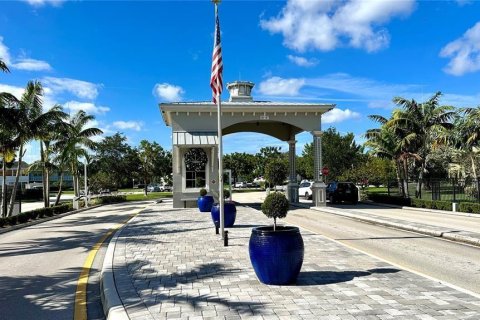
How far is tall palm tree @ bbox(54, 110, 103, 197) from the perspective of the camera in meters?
32.8

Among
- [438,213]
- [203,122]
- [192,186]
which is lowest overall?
[438,213]

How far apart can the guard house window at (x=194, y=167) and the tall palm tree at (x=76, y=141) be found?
12.2m

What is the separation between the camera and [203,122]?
2402 cm

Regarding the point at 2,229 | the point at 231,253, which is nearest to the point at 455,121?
the point at 231,253

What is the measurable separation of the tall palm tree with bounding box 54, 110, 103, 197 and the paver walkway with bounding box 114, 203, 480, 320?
25.6m

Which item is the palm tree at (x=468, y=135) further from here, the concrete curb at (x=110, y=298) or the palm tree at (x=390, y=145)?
the concrete curb at (x=110, y=298)

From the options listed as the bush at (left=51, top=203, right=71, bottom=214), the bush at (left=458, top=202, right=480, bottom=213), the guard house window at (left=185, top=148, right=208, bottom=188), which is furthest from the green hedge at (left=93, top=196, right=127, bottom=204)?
the bush at (left=458, top=202, right=480, bottom=213)

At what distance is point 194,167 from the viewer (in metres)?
24.4

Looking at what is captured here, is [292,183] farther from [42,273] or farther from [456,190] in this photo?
[42,273]

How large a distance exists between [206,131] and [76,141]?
14323 mm

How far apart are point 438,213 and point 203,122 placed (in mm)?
13531

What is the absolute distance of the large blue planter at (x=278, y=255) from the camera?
6262 mm

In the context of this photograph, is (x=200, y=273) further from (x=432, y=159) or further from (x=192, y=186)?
(x=432, y=159)

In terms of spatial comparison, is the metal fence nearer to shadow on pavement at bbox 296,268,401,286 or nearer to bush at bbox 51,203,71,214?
shadow on pavement at bbox 296,268,401,286
